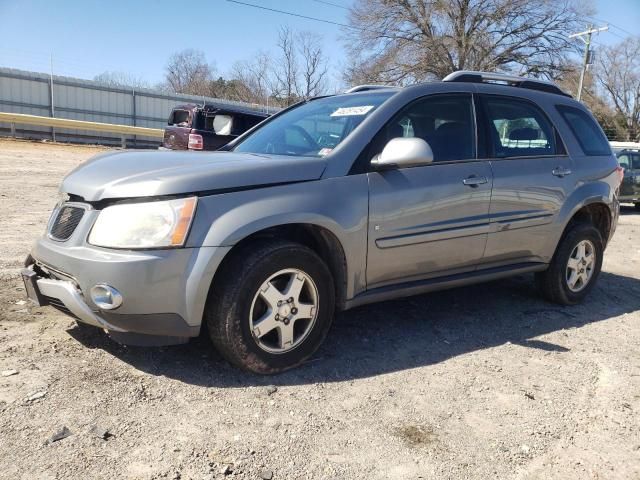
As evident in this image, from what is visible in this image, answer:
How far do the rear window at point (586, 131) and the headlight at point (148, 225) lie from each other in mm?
3590

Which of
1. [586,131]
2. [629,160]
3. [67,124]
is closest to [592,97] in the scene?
[629,160]

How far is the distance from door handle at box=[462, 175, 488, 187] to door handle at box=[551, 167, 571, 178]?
889mm

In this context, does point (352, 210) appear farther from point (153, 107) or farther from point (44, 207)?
point (153, 107)

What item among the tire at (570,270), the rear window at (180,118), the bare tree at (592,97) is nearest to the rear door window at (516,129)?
the tire at (570,270)

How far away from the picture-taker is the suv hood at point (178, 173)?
284 centimetres

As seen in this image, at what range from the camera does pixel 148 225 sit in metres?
2.79

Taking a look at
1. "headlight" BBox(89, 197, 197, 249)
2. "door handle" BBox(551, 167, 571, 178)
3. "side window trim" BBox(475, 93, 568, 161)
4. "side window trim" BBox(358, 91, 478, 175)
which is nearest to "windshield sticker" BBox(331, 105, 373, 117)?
"side window trim" BBox(358, 91, 478, 175)

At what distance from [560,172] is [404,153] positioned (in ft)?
6.21

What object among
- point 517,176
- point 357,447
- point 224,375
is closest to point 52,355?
point 224,375

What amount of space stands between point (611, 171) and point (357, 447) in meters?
3.89

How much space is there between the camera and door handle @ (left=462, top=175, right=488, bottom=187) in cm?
385

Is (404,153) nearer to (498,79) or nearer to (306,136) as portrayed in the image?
(306,136)

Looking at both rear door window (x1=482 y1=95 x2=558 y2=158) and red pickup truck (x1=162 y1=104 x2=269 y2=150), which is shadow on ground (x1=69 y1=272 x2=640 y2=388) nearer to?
rear door window (x1=482 y1=95 x2=558 y2=158)

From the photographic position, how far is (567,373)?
11.4ft
